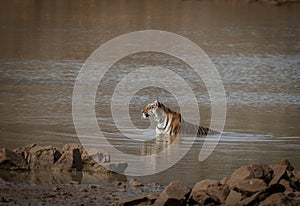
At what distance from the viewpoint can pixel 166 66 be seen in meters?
24.1

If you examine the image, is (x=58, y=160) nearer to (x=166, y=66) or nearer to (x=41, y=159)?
(x=41, y=159)

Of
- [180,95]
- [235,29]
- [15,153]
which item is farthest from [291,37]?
[15,153]

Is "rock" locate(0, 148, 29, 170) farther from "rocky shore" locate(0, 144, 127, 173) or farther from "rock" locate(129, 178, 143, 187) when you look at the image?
"rock" locate(129, 178, 143, 187)

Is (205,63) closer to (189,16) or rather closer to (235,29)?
(235,29)

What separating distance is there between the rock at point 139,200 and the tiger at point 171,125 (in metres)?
5.41

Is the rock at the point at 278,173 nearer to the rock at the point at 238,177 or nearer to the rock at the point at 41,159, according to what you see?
the rock at the point at 238,177

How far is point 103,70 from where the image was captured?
2295 cm

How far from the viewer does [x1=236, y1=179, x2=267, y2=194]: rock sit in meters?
9.82

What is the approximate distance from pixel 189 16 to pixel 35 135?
2397 centimetres

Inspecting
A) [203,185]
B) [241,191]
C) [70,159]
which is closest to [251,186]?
[241,191]

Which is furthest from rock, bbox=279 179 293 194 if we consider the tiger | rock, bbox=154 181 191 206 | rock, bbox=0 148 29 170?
the tiger

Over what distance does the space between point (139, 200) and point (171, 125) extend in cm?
572

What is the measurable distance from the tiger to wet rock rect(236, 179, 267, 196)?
5317 mm

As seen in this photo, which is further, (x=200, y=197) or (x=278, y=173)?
(x=278, y=173)
